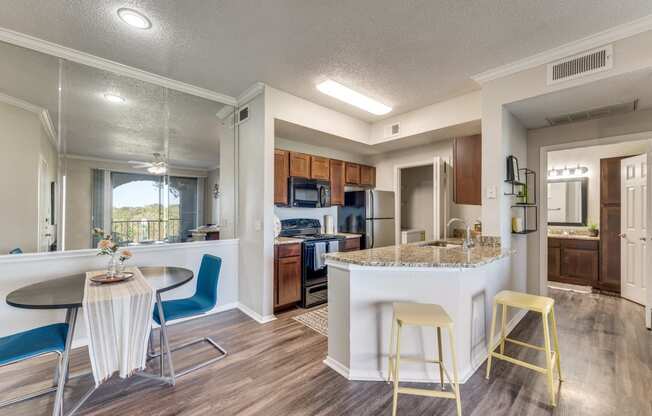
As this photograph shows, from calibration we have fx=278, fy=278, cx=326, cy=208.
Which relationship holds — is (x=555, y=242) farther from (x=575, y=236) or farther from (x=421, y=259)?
(x=421, y=259)

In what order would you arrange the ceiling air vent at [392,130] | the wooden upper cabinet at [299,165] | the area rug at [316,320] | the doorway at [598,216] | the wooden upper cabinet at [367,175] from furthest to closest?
the wooden upper cabinet at [367,175] → the ceiling air vent at [392,130] → the wooden upper cabinet at [299,165] → the doorway at [598,216] → the area rug at [316,320]

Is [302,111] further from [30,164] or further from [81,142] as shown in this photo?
[30,164]

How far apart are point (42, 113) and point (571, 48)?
473 centimetres

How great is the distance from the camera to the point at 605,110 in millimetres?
2959

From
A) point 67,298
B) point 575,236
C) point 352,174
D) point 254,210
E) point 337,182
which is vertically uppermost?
point 352,174

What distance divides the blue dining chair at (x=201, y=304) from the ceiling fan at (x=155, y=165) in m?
1.24

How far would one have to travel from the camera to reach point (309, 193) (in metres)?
4.24

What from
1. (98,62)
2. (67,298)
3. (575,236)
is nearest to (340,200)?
(98,62)

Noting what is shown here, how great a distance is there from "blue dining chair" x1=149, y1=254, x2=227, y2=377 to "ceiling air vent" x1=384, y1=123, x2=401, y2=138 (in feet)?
10.1

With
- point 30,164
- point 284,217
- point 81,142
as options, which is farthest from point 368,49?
point 30,164

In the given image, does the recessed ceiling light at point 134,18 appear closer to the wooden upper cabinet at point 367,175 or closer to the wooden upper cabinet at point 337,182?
the wooden upper cabinet at point 337,182

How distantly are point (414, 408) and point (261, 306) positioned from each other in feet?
6.49

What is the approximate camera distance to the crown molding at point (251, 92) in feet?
10.6

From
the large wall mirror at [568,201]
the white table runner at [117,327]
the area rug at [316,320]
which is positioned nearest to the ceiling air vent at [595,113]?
the large wall mirror at [568,201]
